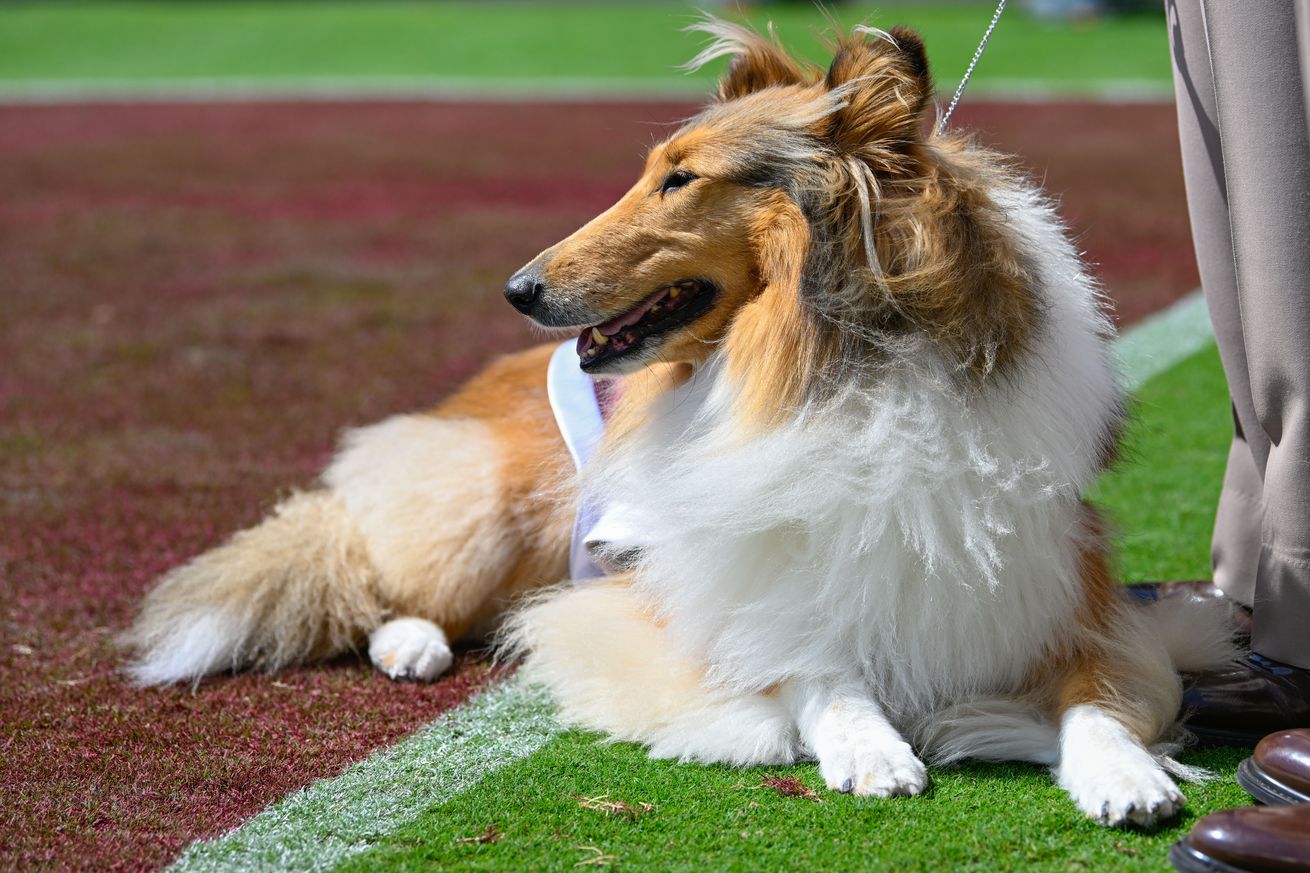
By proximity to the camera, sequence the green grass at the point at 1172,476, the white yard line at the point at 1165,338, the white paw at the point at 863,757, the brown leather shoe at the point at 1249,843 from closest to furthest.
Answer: the brown leather shoe at the point at 1249,843, the white paw at the point at 863,757, the green grass at the point at 1172,476, the white yard line at the point at 1165,338

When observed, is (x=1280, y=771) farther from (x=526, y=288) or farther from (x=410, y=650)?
(x=410, y=650)

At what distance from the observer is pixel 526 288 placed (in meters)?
3.00

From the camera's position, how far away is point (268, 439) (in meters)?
5.78

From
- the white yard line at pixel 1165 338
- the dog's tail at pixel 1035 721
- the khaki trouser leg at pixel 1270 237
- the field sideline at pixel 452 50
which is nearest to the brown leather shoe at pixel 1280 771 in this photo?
the dog's tail at pixel 1035 721

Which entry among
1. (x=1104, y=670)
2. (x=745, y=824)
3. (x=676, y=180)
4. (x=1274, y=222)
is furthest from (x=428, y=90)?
(x=745, y=824)

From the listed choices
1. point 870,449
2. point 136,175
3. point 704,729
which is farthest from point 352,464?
point 136,175

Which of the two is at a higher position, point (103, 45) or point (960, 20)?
point (103, 45)

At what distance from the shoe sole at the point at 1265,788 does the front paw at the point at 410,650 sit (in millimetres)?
1989

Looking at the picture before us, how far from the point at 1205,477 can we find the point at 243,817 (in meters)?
3.56

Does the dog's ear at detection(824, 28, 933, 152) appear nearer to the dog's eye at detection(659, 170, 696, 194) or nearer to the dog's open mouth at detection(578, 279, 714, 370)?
the dog's eye at detection(659, 170, 696, 194)

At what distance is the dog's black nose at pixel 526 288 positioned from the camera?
9.84 feet

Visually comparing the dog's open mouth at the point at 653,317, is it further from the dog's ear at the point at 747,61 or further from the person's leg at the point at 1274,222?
the person's leg at the point at 1274,222

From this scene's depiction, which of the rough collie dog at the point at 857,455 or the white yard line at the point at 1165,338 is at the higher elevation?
the rough collie dog at the point at 857,455

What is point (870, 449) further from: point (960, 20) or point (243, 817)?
point (960, 20)
